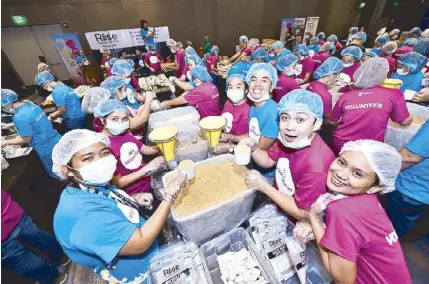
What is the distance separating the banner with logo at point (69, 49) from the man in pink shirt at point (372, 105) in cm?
983

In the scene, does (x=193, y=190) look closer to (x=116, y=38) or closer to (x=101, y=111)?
(x=101, y=111)

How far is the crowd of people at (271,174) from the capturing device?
3.73 feet

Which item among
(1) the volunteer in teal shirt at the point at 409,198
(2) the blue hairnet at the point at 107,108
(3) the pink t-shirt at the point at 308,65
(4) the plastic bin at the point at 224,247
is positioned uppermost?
(2) the blue hairnet at the point at 107,108


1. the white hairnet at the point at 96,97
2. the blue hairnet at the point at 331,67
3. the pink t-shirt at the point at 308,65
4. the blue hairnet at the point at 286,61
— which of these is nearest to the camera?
the white hairnet at the point at 96,97

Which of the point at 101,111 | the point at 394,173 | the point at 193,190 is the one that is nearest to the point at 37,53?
the point at 101,111

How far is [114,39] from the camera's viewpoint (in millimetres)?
8070

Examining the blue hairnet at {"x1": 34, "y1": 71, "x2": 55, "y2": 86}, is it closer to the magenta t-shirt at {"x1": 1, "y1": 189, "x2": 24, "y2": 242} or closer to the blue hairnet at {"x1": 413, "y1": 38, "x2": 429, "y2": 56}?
the magenta t-shirt at {"x1": 1, "y1": 189, "x2": 24, "y2": 242}

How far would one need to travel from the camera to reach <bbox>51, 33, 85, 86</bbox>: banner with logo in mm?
7508

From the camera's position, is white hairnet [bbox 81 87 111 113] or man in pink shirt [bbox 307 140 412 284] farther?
white hairnet [bbox 81 87 111 113]

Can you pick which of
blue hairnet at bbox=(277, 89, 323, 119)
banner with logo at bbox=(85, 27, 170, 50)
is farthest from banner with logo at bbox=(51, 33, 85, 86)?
blue hairnet at bbox=(277, 89, 323, 119)

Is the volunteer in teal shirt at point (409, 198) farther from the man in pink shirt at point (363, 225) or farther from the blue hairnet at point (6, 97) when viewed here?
the blue hairnet at point (6, 97)

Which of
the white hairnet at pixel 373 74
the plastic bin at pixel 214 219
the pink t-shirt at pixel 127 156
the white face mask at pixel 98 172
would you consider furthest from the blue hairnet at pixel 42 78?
the white hairnet at pixel 373 74

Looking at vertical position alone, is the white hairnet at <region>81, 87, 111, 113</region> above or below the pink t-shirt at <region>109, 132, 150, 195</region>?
above

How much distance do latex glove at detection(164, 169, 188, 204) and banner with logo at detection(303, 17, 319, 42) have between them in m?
13.2
